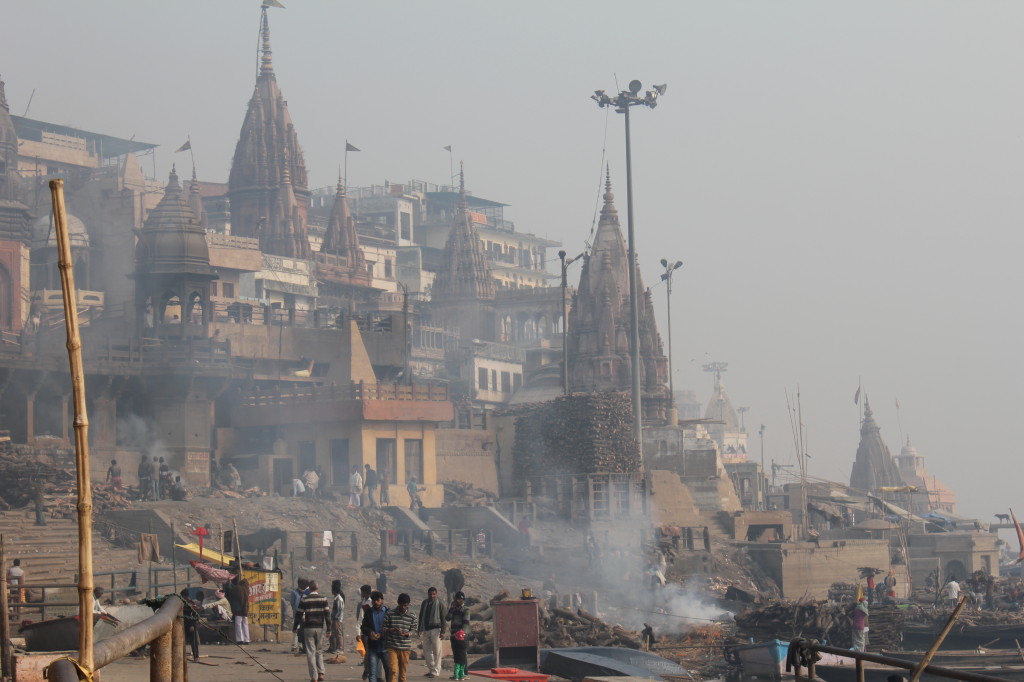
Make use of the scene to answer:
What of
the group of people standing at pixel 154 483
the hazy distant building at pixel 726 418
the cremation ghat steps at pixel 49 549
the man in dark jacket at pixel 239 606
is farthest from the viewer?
the hazy distant building at pixel 726 418

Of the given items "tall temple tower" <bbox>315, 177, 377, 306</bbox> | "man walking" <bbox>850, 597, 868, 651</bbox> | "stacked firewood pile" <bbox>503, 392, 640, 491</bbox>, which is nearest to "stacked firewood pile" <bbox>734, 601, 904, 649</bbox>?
"man walking" <bbox>850, 597, 868, 651</bbox>

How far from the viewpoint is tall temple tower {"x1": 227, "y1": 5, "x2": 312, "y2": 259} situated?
251 feet

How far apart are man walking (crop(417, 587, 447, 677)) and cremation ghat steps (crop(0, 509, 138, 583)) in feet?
37.6

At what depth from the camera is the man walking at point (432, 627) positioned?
51.4ft

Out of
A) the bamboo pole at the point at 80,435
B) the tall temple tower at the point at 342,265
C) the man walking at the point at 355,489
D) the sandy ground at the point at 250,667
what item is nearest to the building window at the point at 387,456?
the man walking at the point at 355,489

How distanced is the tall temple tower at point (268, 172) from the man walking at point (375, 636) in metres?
62.6

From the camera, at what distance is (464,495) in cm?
4538

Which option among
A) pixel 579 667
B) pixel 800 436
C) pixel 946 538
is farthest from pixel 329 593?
pixel 946 538

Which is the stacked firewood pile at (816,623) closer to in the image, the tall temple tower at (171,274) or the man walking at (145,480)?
the man walking at (145,480)

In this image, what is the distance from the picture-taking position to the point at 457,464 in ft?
156

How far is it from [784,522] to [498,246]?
62.5 meters

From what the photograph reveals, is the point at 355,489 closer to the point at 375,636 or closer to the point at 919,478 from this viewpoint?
the point at 375,636

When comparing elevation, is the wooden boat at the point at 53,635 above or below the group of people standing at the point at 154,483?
below

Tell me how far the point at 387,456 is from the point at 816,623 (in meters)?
17.3
